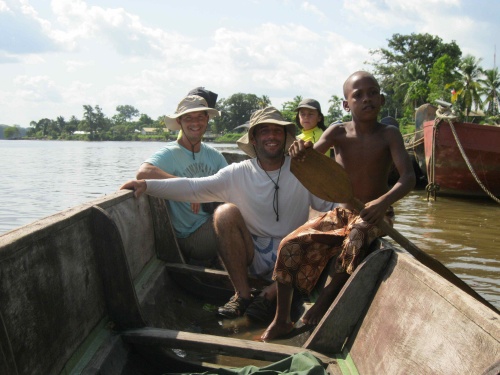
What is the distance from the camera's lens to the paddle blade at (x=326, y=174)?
276 centimetres

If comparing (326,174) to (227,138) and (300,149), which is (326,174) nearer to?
(300,149)

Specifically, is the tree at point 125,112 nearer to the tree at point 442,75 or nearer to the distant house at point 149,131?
the distant house at point 149,131

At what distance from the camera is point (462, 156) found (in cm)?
1154

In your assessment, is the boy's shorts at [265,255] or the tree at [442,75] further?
the tree at [442,75]

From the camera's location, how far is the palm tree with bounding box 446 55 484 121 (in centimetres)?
3563

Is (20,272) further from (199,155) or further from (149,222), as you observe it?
(199,155)

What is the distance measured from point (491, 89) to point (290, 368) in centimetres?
4203

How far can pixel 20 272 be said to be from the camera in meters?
1.68

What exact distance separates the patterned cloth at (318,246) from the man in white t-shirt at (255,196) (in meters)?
0.44

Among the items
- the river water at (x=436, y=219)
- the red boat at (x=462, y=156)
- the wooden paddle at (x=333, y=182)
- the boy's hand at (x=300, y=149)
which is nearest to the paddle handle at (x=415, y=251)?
the wooden paddle at (x=333, y=182)

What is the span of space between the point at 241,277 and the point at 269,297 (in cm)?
22

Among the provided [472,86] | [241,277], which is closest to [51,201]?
[241,277]

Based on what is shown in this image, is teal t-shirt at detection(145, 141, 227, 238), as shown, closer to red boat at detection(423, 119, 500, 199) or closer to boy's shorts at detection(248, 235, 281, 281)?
boy's shorts at detection(248, 235, 281, 281)

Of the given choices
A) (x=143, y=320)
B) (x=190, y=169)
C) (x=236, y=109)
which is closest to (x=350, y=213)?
(x=143, y=320)
